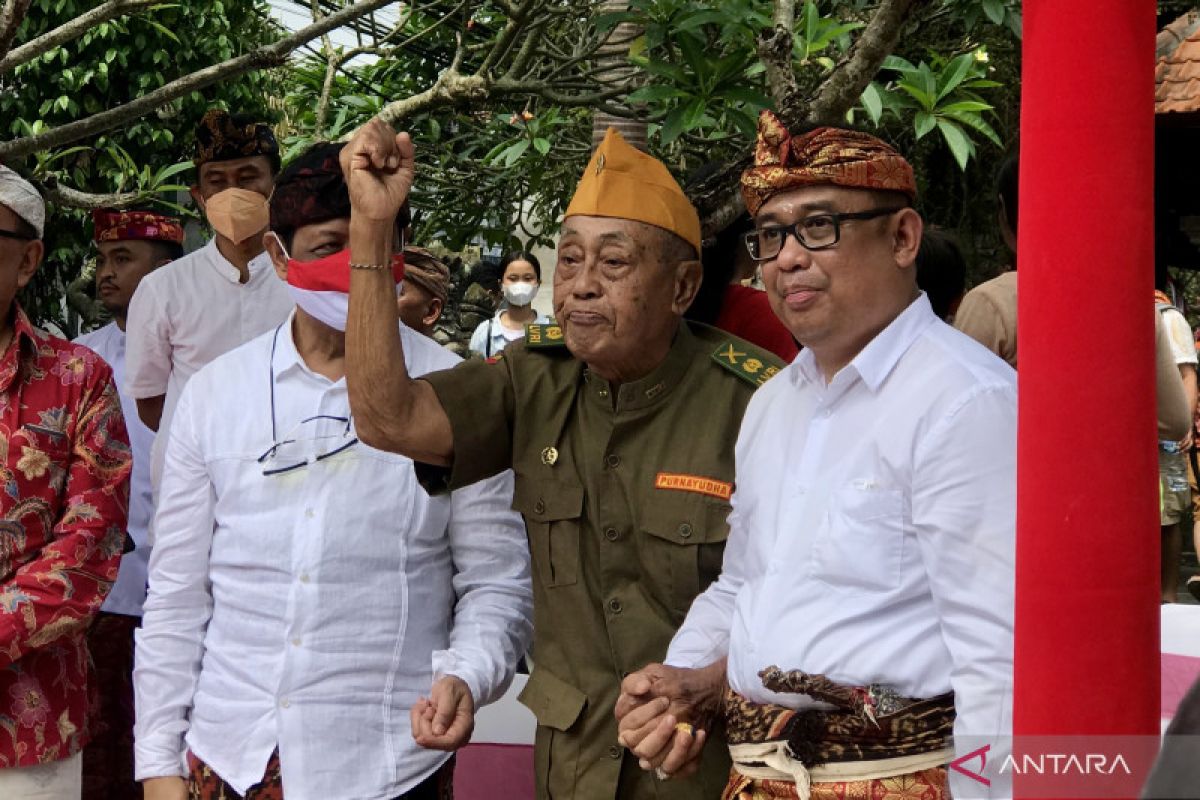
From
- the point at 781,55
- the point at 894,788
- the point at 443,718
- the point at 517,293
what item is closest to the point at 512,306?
the point at 517,293

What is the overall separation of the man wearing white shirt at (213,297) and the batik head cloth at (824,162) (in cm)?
252

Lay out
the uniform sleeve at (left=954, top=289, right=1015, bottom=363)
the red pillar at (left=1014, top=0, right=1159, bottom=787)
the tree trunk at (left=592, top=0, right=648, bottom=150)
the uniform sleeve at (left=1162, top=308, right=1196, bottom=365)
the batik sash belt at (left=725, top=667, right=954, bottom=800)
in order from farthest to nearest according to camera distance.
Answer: the uniform sleeve at (left=1162, top=308, right=1196, bottom=365) → the tree trunk at (left=592, top=0, right=648, bottom=150) → the uniform sleeve at (left=954, top=289, right=1015, bottom=363) → the batik sash belt at (left=725, top=667, right=954, bottom=800) → the red pillar at (left=1014, top=0, right=1159, bottom=787)

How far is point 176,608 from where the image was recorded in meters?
3.21

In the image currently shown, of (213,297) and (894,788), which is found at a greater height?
(213,297)

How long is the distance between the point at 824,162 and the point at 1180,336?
17.4ft

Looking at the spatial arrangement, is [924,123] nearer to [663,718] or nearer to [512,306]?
[663,718]

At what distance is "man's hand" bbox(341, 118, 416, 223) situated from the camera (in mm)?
2863

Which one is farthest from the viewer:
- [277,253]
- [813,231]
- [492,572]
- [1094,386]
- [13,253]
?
[13,253]

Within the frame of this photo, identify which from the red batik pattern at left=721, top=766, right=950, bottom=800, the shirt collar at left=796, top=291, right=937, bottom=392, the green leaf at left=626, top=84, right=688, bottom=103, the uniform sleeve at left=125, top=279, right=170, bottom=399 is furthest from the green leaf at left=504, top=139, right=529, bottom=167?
the red batik pattern at left=721, top=766, right=950, bottom=800

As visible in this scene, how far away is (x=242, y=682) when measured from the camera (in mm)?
3072

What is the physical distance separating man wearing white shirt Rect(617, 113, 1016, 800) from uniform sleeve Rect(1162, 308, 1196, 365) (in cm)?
475

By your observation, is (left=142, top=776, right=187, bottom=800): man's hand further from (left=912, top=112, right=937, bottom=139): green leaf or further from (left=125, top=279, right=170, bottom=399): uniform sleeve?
(left=912, top=112, right=937, bottom=139): green leaf

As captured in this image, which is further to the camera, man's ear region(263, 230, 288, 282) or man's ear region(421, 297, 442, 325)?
man's ear region(421, 297, 442, 325)

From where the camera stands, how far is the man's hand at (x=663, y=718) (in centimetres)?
251
